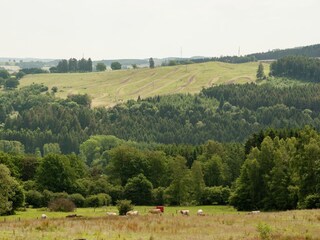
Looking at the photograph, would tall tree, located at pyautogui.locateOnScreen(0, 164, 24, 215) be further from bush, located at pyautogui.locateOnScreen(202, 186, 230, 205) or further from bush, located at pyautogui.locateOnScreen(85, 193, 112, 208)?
bush, located at pyautogui.locateOnScreen(202, 186, 230, 205)

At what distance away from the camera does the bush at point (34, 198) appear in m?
118

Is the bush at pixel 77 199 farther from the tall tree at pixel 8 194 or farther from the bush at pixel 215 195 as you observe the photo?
the bush at pixel 215 195

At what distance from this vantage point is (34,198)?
118 m

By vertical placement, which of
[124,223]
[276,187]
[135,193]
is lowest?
[135,193]

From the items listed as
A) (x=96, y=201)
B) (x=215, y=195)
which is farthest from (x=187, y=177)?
(x=96, y=201)

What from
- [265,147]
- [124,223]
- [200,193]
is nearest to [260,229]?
[124,223]

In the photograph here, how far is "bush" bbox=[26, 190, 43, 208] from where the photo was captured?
4636 inches

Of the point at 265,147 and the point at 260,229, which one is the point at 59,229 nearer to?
the point at 260,229

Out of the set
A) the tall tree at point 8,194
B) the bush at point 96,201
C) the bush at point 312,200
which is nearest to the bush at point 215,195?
the bush at point 96,201

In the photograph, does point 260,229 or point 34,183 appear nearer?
point 260,229

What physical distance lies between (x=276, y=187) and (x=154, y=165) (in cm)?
4612

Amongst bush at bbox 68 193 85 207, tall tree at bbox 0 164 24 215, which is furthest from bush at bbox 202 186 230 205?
tall tree at bbox 0 164 24 215

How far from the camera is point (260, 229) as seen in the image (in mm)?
42531

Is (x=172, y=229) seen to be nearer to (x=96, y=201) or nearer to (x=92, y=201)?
(x=92, y=201)
